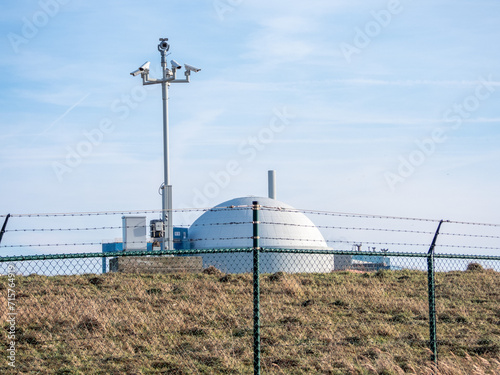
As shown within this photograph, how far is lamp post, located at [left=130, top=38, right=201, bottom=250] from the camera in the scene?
115 ft

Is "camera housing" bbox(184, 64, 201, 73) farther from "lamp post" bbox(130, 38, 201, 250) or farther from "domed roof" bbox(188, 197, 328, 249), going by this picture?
"domed roof" bbox(188, 197, 328, 249)

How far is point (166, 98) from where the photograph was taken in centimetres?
3722

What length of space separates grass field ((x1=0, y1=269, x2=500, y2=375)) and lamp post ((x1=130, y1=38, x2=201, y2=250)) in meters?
15.1

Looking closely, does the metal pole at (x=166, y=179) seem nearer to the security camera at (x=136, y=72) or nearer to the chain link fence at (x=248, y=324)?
the security camera at (x=136, y=72)

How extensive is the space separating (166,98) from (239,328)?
2612 cm

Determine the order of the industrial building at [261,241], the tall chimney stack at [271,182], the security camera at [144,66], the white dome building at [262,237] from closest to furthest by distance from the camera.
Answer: the security camera at [144,66]
the industrial building at [261,241]
the white dome building at [262,237]
the tall chimney stack at [271,182]

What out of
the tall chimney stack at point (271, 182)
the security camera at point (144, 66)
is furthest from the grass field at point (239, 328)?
the tall chimney stack at point (271, 182)

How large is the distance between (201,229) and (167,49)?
54.6 ft

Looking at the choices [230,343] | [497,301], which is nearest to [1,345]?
[230,343]

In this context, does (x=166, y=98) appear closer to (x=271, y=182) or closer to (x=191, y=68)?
(x=191, y=68)

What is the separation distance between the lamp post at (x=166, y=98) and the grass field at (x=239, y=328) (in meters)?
15.1

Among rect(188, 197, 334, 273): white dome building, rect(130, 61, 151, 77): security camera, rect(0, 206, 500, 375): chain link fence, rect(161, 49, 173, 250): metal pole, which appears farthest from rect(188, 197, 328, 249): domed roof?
rect(0, 206, 500, 375): chain link fence

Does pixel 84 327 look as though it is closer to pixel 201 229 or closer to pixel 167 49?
pixel 167 49

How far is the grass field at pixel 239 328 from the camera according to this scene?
10117mm
